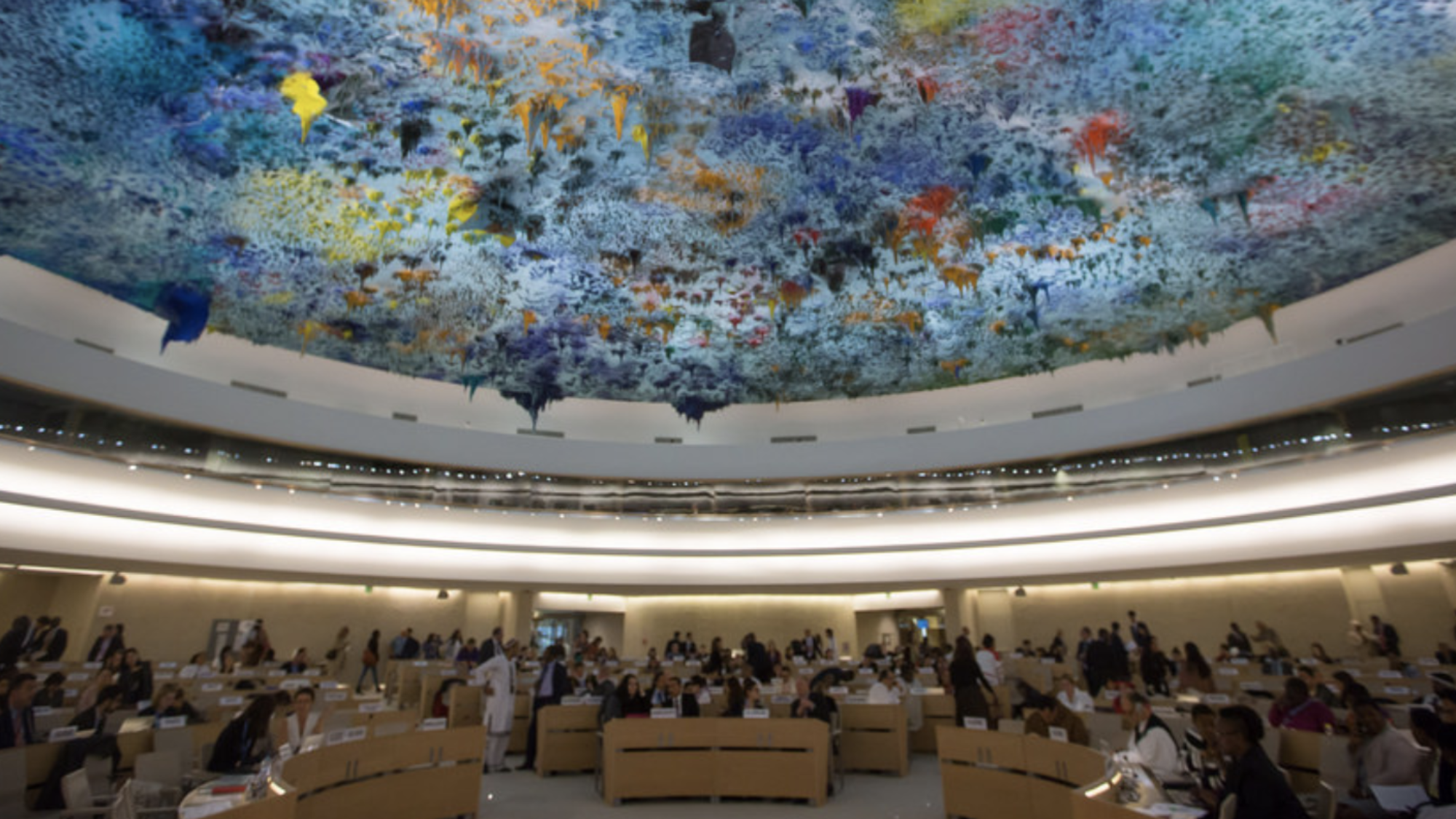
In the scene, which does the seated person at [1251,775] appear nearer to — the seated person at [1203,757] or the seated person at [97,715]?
the seated person at [1203,757]

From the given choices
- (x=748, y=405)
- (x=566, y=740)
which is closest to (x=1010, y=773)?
(x=566, y=740)

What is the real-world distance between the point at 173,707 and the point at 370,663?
309 inches

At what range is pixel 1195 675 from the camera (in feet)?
30.4

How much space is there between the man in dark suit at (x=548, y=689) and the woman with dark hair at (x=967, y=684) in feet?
16.7

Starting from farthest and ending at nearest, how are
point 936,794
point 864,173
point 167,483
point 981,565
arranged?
point 981,565 → point 167,483 → point 864,173 → point 936,794

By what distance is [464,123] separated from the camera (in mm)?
9312

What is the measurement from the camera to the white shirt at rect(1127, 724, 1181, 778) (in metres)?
5.29

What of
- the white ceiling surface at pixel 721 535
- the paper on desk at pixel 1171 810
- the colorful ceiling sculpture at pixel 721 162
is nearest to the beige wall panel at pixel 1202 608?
the white ceiling surface at pixel 721 535

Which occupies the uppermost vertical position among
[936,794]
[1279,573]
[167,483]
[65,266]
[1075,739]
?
[65,266]

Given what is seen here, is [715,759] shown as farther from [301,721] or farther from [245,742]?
[245,742]

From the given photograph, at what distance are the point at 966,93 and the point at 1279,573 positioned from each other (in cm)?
1249

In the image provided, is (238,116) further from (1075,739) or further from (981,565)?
(981,565)

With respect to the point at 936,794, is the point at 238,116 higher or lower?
higher

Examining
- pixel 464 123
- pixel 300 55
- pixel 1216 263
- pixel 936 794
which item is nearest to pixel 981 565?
pixel 1216 263
